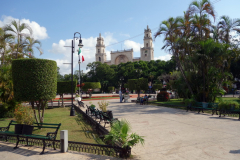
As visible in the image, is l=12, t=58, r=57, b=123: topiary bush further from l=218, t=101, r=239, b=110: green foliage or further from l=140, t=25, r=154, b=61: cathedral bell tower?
l=140, t=25, r=154, b=61: cathedral bell tower

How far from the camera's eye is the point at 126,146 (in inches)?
187

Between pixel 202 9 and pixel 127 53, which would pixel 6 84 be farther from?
pixel 127 53

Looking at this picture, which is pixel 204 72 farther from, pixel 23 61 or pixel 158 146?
pixel 23 61

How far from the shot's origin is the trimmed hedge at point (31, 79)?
7895 millimetres

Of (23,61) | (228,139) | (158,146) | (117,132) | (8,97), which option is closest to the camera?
(117,132)

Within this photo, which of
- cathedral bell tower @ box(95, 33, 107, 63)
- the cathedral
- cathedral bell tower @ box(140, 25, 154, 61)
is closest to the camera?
cathedral bell tower @ box(140, 25, 154, 61)

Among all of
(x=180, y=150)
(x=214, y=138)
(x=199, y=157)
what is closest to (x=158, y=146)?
(x=180, y=150)

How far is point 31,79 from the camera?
7.91 meters

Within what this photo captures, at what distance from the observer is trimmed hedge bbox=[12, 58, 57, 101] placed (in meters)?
7.89

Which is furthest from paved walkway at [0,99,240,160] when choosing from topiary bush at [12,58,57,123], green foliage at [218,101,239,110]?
green foliage at [218,101,239,110]

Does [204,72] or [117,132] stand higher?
[204,72]

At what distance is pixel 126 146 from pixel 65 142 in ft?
5.91

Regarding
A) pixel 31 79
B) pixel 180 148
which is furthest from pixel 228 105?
pixel 31 79

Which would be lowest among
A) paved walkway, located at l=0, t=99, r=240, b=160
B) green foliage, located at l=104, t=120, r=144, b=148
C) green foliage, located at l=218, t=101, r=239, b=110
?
paved walkway, located at l=0, t=99, r=240, b=160
